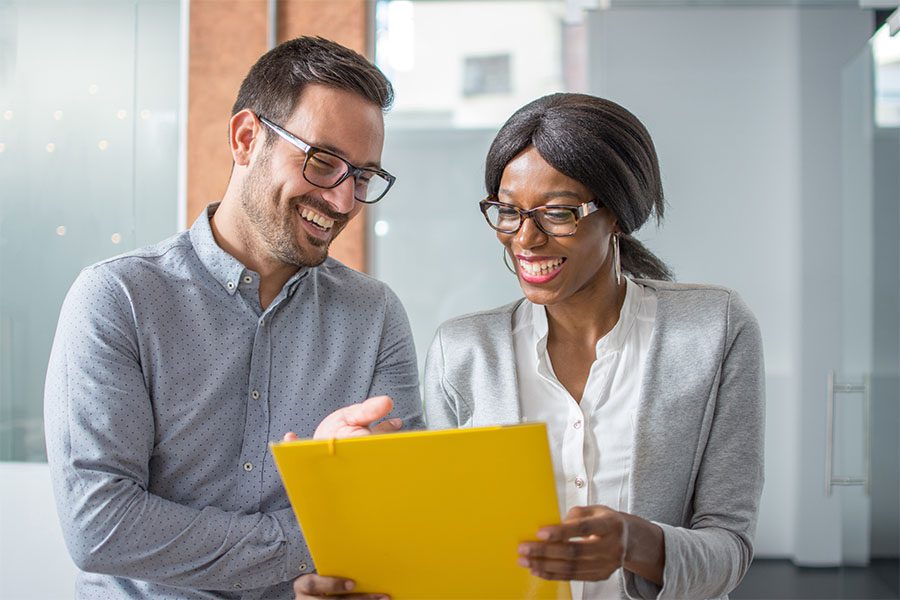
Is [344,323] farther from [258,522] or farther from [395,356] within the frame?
[258,522]

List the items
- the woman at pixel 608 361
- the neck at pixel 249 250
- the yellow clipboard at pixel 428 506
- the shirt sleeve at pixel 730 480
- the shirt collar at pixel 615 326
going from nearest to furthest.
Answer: the yellow clipboard at pixel 428 506, the shirt sleeve at pixel 730 480, the woman at pixel 608 361, the shirt collar at pixel 615 326, the neck at pixel 249 250

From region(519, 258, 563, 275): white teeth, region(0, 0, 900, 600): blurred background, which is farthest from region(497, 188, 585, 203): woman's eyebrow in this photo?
region(0, 0, 900, 600): blurred background

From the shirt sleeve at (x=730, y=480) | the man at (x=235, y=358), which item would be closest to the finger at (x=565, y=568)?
the shirt sleeve at (x=730, y=480)

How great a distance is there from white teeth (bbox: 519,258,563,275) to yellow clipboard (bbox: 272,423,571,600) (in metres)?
0.54

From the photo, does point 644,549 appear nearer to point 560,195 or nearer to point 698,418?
point 698,418

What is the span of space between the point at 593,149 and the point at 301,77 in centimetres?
59

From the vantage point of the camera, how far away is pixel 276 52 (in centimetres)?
187

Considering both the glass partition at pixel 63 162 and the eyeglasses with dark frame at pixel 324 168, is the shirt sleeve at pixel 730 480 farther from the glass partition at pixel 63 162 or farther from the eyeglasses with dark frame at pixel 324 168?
the glass partition at pixel 63 162

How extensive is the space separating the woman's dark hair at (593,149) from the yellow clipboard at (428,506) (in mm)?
636

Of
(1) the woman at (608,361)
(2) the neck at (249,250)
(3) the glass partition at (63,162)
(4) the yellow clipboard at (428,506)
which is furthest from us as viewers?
(3) the glass partition at (63,162)

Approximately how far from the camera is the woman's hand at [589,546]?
3.96ft

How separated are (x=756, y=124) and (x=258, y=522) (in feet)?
7.77

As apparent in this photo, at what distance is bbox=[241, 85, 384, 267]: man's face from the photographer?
1.73 metres

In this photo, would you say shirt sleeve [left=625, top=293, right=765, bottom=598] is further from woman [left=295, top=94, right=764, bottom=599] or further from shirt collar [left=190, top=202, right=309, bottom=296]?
shirt collar [left=190, top=202, right=309, bottom=296]
